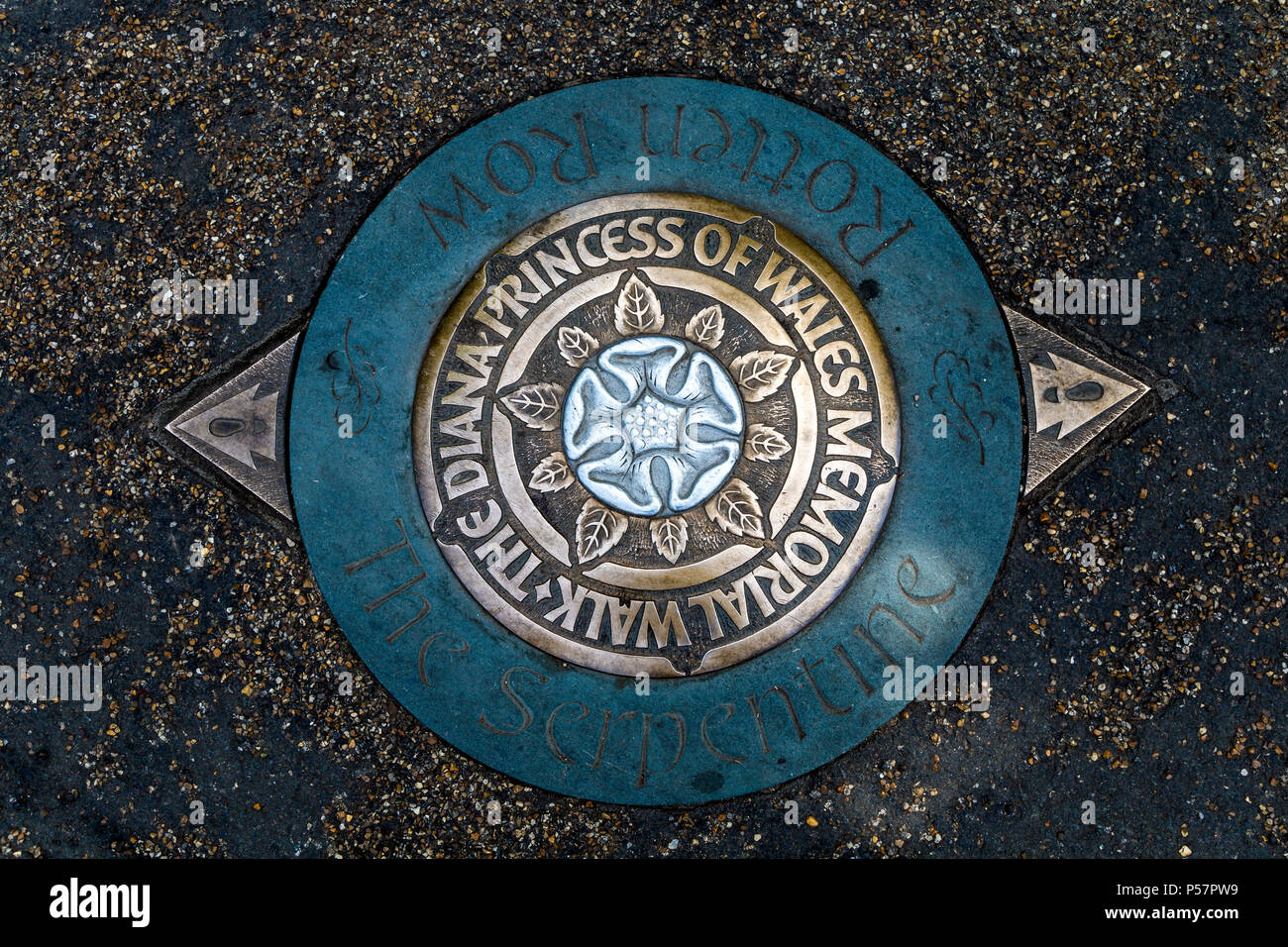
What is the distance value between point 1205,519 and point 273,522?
4.10 m

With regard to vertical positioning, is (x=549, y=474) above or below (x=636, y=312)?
below

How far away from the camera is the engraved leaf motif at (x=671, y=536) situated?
12.0ft

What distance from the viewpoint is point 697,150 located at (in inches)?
147

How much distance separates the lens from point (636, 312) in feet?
12.1

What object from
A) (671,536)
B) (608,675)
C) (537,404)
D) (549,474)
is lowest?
(608,675)

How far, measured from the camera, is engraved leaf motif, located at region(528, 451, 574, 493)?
3.68 metres

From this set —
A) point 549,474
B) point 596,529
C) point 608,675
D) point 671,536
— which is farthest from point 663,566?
point 549,474

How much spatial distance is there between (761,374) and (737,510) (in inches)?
23.9

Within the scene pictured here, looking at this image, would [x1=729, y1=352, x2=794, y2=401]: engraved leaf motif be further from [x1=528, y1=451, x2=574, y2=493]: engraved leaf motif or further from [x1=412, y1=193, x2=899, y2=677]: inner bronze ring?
[x1=528, y1=451, x2=574, y2=493]: engraved leaf motif

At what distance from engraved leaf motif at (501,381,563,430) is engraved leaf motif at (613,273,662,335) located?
41 centimetres

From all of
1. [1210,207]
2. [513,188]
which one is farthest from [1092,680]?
[513,188]

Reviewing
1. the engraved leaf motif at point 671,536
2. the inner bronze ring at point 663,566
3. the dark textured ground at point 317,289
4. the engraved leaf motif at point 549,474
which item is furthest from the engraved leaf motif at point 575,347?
the dark textured ground at point 317,289

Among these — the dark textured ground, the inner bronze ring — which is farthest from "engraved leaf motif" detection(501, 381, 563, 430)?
the dark textured ground

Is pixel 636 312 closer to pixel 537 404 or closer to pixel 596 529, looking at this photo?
pixel 537 404
